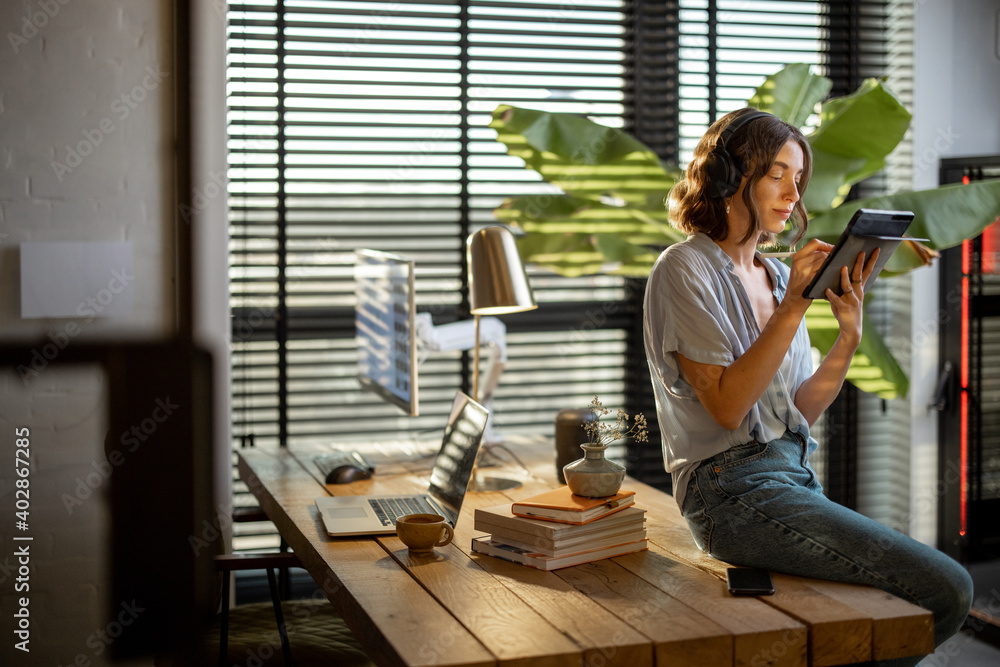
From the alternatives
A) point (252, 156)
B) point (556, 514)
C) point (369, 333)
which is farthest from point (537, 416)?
point (556, 514)

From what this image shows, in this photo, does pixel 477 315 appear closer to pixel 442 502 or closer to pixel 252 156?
pixel 442 502

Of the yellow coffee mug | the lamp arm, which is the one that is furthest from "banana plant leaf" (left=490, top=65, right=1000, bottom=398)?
the yellow coffee mug

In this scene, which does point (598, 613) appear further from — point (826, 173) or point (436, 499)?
point (826, 173)

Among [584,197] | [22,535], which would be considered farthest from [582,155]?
[22,535]

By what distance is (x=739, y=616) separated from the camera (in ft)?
4.63

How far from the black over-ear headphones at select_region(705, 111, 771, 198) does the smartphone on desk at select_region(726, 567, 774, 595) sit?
0.73 m

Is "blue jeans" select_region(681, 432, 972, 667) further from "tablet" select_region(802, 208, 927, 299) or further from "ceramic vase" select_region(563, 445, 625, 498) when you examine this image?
"tablet" select_region(802, 208, 927, 299)

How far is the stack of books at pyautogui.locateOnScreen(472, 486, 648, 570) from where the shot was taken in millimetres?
1660

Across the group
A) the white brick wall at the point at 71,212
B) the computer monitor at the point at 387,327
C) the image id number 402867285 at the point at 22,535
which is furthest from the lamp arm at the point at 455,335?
the image id number 402867285 at the point at 22,535

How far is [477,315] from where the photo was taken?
2.56 m

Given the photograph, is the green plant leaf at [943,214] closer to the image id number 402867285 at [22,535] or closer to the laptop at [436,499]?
the laptop at [436,499]

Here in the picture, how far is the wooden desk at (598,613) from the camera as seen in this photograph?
1.30m

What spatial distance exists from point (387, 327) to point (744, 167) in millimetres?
1259

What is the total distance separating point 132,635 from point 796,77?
2811 mm
